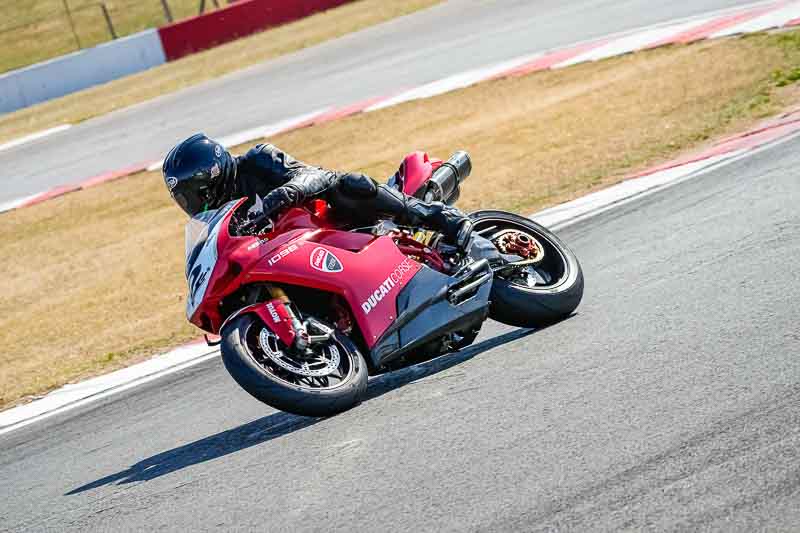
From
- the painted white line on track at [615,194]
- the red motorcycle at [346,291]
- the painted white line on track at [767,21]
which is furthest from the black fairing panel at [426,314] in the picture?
the painted white line on track at [767,21]

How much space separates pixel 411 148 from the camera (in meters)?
14.8

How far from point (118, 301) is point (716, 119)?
6234 mm

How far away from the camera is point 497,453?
4551 millimetres

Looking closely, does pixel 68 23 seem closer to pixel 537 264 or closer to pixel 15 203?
pixel 15 203

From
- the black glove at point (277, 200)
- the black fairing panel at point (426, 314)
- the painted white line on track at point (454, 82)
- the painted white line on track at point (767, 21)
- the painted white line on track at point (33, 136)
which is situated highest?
the black glove at point (277, 200)

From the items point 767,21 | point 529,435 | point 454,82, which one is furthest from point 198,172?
point 454,82

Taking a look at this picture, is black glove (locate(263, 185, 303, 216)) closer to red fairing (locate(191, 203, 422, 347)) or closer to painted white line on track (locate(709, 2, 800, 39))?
red fairing (locate(191, 203, 422, 347))

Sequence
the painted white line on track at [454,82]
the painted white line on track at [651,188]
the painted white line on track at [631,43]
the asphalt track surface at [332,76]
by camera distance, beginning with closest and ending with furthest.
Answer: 1. the painted white line on track at [651,188]
2. the painted white line on track at [631,43]
3. the painted white line on track at [454,82]
4. the asphalt track surface at [332,76]

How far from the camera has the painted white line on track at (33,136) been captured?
24.3 meters

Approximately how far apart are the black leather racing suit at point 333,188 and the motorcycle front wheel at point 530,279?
420mm

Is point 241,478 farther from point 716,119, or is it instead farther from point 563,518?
point 716,119

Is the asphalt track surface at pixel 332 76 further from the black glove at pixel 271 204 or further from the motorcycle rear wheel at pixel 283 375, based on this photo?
the motorcycle rear wheel at pixel 283 375

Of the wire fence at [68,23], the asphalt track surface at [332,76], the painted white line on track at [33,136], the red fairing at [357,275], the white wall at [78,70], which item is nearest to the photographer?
the red fairing at [357,275]

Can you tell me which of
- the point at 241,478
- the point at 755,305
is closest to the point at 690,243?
the point at 755,305
